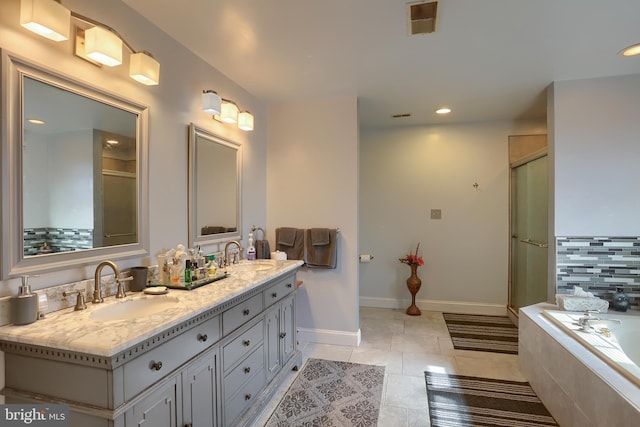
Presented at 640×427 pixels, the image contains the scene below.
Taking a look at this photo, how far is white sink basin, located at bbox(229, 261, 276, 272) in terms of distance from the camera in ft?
7.64

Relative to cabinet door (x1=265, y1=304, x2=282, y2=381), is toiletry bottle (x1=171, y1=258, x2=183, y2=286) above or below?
above

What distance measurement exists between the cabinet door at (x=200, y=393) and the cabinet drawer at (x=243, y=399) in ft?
0.37

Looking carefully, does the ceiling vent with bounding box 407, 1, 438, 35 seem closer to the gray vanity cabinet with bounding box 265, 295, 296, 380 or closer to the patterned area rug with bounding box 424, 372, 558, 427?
the gray vanity cabinet with bounding box 265, 295, 296, 380

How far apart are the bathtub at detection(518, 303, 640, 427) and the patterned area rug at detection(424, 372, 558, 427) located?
3.7 inches

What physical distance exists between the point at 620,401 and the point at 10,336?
93.9 inches

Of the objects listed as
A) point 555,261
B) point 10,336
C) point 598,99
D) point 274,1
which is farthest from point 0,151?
point 598,99

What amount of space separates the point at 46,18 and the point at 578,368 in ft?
9.51

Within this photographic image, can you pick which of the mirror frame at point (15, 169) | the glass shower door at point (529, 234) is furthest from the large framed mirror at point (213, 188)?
the glass shower door at point (529, 234)

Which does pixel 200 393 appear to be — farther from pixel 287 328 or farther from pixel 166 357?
pixel 287 328

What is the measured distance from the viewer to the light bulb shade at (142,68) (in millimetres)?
1605

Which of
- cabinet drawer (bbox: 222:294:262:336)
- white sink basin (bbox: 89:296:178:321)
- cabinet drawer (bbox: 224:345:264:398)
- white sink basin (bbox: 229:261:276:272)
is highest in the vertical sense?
white sink basin (bbox: 229:261:276:272)

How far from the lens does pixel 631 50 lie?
83.0 inches

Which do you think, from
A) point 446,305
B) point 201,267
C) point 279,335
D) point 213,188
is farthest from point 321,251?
point 446,305

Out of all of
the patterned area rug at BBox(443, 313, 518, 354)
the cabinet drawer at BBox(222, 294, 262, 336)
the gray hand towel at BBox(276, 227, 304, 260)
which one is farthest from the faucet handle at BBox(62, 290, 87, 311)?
the patterned area rug at BBox(443, 313, 518, 354)
